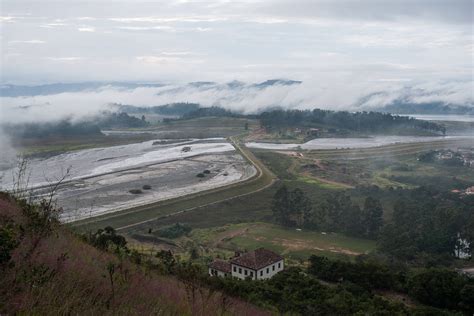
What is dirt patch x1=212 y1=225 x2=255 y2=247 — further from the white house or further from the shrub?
the white house

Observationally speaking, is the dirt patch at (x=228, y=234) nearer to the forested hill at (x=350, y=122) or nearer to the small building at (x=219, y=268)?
the small building at (x=219, y=268)

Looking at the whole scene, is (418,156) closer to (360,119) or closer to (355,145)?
(355,145)

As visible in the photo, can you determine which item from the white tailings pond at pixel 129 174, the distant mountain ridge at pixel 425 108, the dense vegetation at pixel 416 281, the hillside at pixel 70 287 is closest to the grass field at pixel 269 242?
the dense vegetation at pixel 416 281

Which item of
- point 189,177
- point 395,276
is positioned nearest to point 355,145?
point 189,177

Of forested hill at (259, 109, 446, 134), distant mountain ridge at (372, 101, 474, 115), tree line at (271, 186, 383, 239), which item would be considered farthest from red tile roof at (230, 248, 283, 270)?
distant mountain ridge at (372, 101, 474, 115)

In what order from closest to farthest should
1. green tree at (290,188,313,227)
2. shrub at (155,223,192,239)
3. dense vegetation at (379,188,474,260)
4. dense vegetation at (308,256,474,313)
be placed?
1. dense vegetation at (308,256,474,313)
2. dense vegetation at (379,188,474,260)
3. shrub at (155,223,192,239)
4. green tree at (290,188,313,227)
